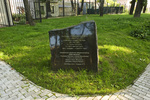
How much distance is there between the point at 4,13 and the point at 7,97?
34.6 feet

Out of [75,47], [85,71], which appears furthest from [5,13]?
[85,71]

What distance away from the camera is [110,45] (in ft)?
22.1

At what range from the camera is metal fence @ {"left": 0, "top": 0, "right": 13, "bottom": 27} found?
11.2 m

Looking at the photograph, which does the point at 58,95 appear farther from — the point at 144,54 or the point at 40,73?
the point at 144,54

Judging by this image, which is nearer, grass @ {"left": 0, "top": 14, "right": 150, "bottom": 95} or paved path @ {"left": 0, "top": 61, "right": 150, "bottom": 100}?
paved path @ {"left": 0, "top": 61, "right": 150, "bottom": 100}

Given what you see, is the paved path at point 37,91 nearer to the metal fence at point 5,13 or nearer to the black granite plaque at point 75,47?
the black granite plaque at point 75,47

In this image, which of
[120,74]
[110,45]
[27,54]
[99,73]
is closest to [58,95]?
[99,73]

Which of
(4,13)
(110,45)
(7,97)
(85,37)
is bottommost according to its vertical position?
(7,97)

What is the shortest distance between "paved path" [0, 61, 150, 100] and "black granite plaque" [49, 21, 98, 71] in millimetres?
1105

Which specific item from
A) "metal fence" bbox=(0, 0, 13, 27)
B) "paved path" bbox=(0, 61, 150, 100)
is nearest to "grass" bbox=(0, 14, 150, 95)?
"paved path" bbox=(0, 61, 150, 100)

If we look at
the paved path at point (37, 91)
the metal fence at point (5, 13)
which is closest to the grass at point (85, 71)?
the paved path at point (37, 91)

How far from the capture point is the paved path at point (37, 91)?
3.17 m

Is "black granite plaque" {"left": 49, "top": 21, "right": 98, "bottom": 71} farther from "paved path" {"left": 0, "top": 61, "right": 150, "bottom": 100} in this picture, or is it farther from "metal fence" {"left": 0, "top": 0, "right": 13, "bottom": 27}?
"metal fence" {"left": 0, "top": 0, "right": 13, "bottom": 27}

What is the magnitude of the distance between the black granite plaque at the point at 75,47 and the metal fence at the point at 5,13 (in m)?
9.15
